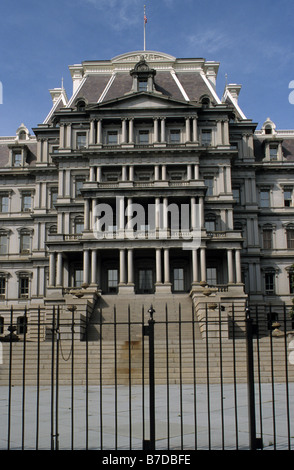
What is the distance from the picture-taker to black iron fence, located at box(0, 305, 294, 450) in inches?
365

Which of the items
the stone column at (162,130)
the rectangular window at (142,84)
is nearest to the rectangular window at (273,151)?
the stone column at (162,130)

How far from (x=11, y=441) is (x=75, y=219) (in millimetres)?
36654

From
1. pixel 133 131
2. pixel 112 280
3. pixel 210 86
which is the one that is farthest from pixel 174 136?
pixel 112 280

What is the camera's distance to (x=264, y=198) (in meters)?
49.1

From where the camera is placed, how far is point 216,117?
47188mm

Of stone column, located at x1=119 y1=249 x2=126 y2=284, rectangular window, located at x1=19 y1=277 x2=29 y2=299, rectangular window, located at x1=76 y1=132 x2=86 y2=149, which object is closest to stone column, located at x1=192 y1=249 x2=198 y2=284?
stone column, located at x1=119 y1=249 x2=126 y2=284

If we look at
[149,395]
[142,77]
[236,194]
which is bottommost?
[149,395]

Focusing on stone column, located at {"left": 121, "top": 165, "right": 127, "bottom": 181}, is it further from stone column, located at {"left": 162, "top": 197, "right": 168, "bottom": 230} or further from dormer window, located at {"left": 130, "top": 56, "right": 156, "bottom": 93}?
dormer window, located at {"left": 130, "top": 56, "right": 156, "bottom": 93}

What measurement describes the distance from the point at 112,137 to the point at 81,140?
3031mm

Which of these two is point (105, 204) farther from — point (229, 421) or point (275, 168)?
point (229, 421)

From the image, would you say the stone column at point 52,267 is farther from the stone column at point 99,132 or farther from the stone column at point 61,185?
the stone column at point 99,132

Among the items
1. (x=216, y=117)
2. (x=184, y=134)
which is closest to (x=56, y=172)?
(x=184, y=134)

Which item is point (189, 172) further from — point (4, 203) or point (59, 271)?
point (4, 203)

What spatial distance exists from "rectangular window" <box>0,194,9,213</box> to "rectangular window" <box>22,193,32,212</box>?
5.44 feet
